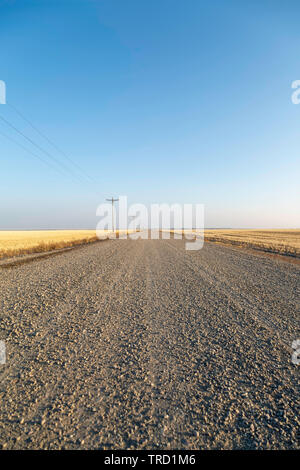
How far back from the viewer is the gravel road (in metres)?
1.88

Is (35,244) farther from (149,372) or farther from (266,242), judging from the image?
(266,242)

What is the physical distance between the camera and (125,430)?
75.1 inches

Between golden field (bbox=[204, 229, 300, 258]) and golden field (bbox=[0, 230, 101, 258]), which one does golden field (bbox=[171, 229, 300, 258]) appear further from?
golden field (bbox=[0, 230, 101, 258])

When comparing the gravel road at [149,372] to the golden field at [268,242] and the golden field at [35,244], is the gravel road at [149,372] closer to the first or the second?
the golden field at [35,244]

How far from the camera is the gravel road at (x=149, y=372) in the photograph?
1.88 m

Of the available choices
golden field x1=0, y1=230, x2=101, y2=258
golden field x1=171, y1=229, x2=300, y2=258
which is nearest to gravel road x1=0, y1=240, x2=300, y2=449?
golden field x1=0, y1=230, x2=101, y2=258

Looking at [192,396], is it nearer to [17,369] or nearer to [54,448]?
[54,448]

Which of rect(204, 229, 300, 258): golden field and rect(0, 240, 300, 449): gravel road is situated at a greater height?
rect(204, 229, 300, 258): golden field

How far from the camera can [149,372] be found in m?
2.75

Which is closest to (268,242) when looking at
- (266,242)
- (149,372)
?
(266,242)

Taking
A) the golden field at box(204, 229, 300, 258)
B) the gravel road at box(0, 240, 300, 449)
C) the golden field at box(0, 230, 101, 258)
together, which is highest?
the golden field at box(0, 230, 101, 258)

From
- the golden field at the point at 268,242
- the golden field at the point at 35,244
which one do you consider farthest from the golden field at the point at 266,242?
the golden field at the point at 35,244
